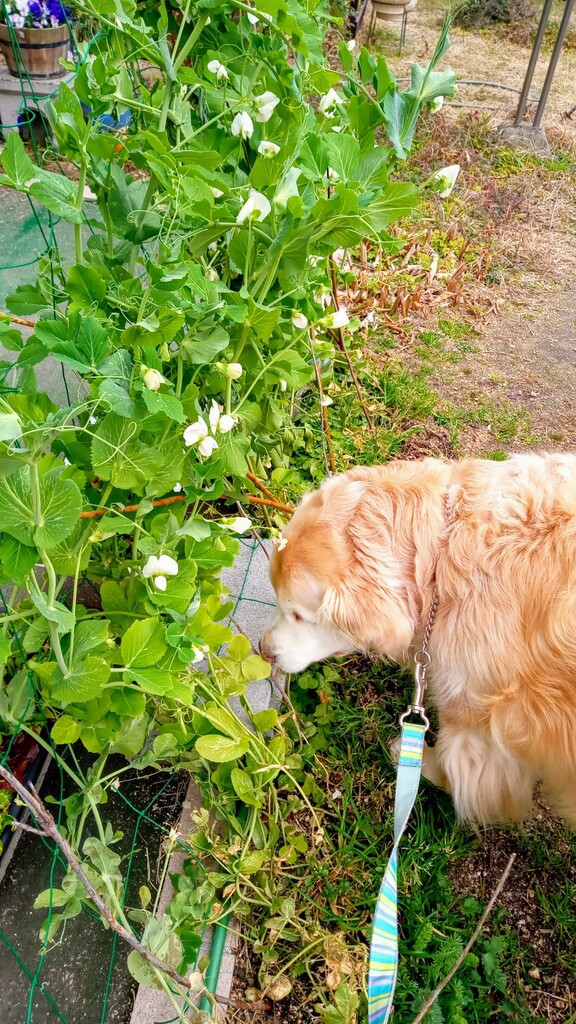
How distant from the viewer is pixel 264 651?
230 centimetres

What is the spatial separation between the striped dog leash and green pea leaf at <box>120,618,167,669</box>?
695mm

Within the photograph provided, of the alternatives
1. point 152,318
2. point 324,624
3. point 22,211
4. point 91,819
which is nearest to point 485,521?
point 324,624

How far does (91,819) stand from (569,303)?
16.0ft

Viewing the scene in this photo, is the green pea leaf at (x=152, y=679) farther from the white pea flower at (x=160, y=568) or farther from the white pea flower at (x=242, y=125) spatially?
the white pea flower at (x=242, y=125)

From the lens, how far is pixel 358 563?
2006 mm

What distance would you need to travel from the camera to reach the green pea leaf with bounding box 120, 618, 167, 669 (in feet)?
4.44

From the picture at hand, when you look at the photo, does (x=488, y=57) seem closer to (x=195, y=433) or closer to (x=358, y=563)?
(x=358, y=563)

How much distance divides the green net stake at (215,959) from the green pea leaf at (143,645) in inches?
34.3

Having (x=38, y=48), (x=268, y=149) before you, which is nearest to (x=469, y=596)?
(x=268, y=149)

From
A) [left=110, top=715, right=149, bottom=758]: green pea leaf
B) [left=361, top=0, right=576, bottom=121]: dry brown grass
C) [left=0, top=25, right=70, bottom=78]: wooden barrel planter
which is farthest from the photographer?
[left=361, top=0, right=576, bottom=121]: dry brown grass

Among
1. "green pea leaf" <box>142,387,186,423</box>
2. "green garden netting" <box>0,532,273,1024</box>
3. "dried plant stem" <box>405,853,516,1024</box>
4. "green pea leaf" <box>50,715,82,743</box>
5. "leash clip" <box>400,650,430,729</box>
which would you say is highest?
"green pea leaf" <box>142,387,186,423</box>

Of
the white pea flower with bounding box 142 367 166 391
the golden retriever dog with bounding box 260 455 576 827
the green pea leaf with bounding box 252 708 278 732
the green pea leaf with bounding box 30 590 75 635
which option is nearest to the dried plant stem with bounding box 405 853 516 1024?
the golden retriever dog with bounding box 260 455 576 827

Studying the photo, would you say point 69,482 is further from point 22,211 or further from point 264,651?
point 22,211

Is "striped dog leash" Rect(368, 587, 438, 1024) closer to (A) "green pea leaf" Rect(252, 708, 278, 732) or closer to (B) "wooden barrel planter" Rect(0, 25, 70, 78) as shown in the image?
(A) "green pea leaf" Rect(252, 708, 278, 732)
